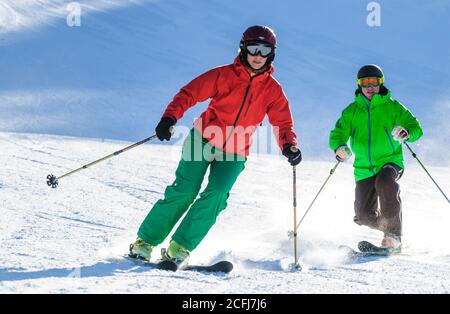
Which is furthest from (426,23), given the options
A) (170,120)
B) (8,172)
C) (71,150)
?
(170,120)

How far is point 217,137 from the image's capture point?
4.25 metres

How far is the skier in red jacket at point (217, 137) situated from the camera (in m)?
4.08

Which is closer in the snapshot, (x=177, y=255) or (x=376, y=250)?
(x=177, y=255)

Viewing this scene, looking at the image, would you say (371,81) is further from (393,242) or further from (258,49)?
(258,49)

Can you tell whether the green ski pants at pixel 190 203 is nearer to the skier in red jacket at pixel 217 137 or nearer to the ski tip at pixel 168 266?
the skier in red jacket at pixel 217 137

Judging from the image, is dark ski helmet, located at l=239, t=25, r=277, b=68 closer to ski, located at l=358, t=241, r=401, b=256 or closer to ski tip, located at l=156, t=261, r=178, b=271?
ski tip, located at l=156, t=261, r=178, b=271

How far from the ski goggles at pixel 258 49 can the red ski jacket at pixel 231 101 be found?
106 mm

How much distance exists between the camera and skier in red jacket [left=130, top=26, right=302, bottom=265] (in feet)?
13.4

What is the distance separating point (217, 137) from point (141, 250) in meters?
0.85

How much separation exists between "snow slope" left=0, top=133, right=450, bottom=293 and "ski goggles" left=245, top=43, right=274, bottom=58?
1341mm

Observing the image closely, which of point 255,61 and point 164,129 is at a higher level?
point 255,61

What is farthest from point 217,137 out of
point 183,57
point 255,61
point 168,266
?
point 183,57
